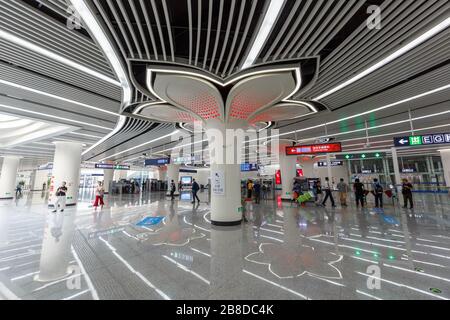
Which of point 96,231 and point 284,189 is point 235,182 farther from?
point 284,189

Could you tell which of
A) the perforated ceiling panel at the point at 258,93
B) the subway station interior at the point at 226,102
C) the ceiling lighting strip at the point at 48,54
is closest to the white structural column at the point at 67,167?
the subway station interior at the point at 226,102

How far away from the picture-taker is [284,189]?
1271 cm

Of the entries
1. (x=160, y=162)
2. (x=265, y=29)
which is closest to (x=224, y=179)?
(x=265, y=29)

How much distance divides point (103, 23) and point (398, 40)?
5123mm

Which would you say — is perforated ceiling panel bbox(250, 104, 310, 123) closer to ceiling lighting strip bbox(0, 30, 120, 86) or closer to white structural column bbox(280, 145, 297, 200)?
ceiling lighting strip bbox(0, 30, 120, 86)

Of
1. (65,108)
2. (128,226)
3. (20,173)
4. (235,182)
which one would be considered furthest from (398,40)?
(20,173)

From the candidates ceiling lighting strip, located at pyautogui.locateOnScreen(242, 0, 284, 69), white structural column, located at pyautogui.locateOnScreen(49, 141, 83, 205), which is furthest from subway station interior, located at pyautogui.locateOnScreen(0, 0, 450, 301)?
white structural column, located at pyautogui.locateOnScreen(49, 141, 83, 205)

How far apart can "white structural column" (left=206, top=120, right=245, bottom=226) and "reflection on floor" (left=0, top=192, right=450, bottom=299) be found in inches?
26.5

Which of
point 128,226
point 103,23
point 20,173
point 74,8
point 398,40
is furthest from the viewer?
point 20,173

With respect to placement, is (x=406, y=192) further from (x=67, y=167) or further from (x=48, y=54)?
(x=67, y=167)

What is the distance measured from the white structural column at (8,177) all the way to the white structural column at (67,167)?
10202mm

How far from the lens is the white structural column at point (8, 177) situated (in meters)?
16.4

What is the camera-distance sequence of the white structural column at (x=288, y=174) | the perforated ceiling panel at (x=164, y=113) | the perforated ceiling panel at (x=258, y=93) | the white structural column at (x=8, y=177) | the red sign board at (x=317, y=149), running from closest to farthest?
the perforated ceiling panel at (x=258, y=93) < the perforated ceiling panel at (x=164, y=113) < the red sign board at (x=317, y=149) < the white structural column at (x=288, y=174) < the white structural column at (x=8, y=177)

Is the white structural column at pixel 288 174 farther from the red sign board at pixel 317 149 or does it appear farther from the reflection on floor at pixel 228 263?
the reflection on floor at pixel 228 263
